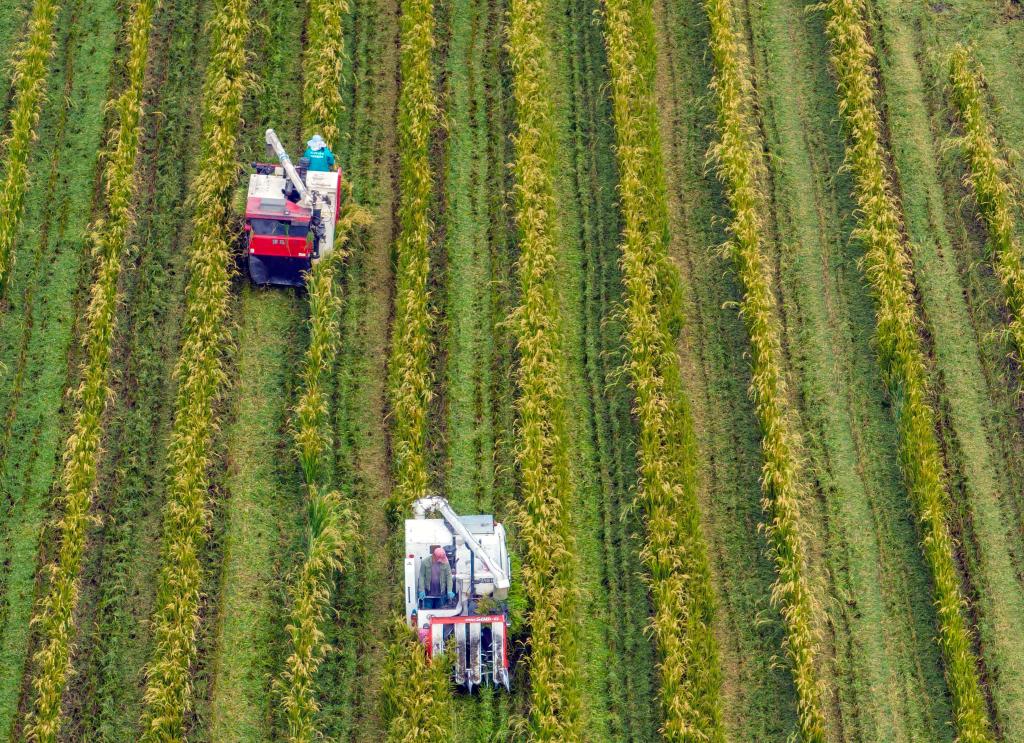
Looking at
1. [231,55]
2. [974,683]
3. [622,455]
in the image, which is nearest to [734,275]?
[622,455]

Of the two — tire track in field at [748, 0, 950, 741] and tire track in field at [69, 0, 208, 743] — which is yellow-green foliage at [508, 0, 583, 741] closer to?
tire track in field at [748, 0, 950, 741]

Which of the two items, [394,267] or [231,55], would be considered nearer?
[394,267]

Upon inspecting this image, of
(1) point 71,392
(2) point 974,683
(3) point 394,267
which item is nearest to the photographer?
(2) point 974,683

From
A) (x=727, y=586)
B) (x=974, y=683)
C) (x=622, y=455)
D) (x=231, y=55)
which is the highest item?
(x=231, y=55)

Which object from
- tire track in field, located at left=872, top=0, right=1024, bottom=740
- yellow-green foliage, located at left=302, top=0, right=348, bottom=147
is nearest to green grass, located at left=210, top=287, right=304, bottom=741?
yellow-green foliage, located at left=302, top=0, right=348, bottom=147

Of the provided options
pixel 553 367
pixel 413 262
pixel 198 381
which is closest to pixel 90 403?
pixel 198 381

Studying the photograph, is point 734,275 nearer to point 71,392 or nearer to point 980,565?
point 980,565
